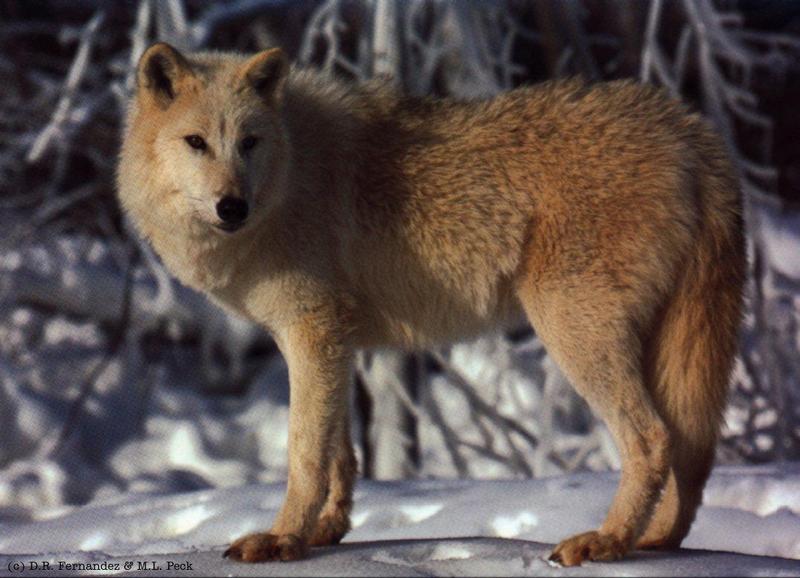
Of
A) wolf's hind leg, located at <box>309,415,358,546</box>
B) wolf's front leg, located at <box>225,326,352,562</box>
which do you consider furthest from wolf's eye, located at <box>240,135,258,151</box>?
wolf's hind leg, located at <box>309,415,358,546</box>

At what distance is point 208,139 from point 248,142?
147 millimetres

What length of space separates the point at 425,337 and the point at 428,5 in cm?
383

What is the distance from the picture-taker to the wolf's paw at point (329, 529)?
13.9 feet

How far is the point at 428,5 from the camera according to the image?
301 inches

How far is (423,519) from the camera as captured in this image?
16.9ft

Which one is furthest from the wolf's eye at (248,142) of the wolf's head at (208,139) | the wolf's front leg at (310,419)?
the wolf's front leg at (310,419)

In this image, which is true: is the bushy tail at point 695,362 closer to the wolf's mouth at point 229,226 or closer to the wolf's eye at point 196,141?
the wolf's mouth at point 229,226

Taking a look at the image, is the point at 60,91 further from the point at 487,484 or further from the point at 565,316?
the point at 565,316

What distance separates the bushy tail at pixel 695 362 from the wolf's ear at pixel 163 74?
1.98 metres

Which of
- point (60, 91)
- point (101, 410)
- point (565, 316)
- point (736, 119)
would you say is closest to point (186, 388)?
point (101, 410)

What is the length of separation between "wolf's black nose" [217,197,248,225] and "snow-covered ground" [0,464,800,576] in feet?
3.86

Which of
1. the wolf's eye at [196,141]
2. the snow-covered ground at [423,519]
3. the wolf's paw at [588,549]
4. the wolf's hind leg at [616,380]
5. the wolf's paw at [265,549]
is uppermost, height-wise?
the wolf's eye at [196,141]

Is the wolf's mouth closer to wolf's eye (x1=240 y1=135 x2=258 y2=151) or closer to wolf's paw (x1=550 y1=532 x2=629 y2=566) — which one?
wolf's eye (x1=240 y1=135 x2=258 y2=151)

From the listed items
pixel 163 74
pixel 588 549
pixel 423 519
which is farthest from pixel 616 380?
pixel 163 74
